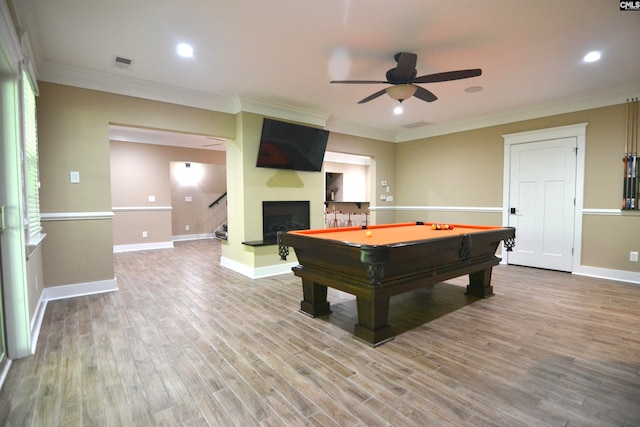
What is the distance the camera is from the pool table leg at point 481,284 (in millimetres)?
3492

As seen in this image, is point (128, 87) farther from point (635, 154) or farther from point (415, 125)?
point (635, 154)

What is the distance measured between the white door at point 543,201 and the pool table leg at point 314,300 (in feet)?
13.0

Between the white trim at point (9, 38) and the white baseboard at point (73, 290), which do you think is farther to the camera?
the white baseboard at point (73, 290)

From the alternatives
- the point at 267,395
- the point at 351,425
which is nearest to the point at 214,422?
the point at 267,395

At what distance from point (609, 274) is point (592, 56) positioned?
302cm

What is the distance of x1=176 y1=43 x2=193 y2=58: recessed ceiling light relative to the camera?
2885 millimetres

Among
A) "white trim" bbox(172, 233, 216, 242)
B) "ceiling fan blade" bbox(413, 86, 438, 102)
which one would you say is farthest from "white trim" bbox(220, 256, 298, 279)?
"white trim" bbox(172, 233, 216, 242)

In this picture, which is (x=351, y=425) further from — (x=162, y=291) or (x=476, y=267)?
(x=162, y=291)

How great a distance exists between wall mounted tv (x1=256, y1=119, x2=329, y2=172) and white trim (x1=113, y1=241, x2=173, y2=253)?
4120 millimetres

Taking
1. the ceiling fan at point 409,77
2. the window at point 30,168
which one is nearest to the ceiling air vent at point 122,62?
the window at point 30,168

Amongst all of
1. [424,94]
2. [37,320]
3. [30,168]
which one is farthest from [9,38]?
[424,94]

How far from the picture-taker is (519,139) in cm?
504

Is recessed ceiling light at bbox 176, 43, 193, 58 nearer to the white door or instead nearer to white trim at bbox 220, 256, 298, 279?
white trim at bbox 220, 256, 298, 279

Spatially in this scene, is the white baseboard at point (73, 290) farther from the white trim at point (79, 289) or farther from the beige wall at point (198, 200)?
the beige wall at point (198, 200)
